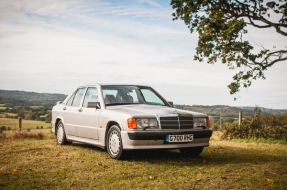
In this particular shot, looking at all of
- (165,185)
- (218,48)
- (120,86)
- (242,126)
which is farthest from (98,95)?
(242,126)

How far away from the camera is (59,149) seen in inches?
371

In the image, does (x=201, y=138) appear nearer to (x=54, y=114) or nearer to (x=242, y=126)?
(x=54, y=114)

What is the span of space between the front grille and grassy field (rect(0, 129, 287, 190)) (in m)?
0.78

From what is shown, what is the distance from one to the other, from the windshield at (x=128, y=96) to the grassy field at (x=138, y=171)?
130cm

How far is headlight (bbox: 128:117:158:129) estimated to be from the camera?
22.9ft

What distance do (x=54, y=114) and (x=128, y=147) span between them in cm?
445

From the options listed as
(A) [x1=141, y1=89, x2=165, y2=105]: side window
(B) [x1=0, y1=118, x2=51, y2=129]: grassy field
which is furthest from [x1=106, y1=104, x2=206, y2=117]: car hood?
(B) [x1=0, y1=118, x2=51, y2=129]: grassy field

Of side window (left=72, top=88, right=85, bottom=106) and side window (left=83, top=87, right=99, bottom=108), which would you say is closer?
side window (left=83, top=87, right=99, bottom=108)

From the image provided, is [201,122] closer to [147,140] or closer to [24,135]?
[147,140]

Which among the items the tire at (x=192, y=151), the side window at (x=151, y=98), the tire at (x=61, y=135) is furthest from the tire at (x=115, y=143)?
the tire at (x=61, y=135)

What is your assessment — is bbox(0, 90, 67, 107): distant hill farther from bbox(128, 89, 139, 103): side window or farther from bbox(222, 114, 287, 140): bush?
bbox(128, 89, 139, 103): side window

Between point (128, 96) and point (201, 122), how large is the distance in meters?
1.99

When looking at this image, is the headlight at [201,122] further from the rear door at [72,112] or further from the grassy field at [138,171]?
the rear door at [72,112]

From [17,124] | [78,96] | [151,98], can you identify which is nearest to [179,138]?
[151,98]
